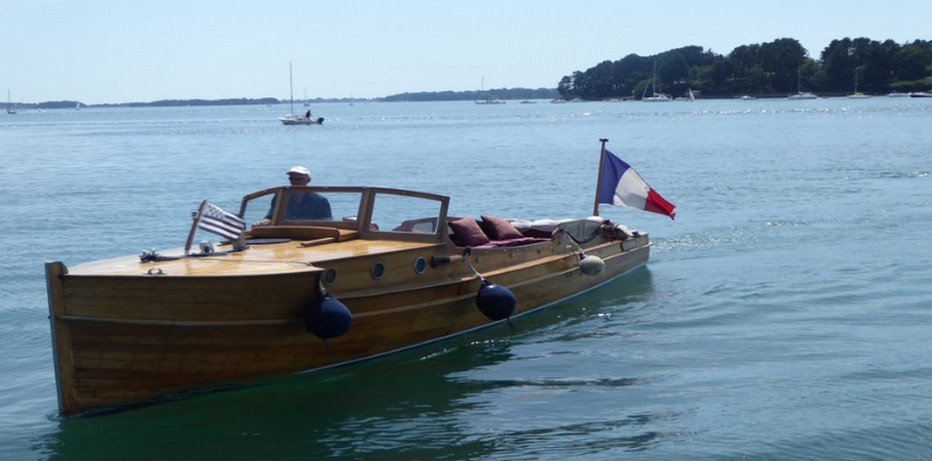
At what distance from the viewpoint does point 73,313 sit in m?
10.3

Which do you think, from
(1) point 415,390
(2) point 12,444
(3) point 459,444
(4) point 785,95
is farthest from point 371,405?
(4) point 785,95

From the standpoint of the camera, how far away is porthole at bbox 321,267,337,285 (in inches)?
452

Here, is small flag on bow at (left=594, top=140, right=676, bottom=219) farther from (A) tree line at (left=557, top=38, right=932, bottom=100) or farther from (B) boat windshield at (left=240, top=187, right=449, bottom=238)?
(A) tree line at (left=557, top=38, right=932, bottom=100)

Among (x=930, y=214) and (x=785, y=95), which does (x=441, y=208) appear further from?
(x=785, y=95)

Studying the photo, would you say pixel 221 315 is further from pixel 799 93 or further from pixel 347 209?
pixel 799 93

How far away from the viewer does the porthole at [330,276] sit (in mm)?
11477

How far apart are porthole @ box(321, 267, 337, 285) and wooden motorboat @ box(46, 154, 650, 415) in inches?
0.8

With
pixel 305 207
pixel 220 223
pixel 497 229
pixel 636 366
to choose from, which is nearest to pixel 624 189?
pixel 497 229

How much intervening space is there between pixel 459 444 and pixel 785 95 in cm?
19112

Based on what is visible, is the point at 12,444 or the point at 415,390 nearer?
the point at 12,444

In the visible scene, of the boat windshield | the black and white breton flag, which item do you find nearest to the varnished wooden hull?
the black and white breton flag

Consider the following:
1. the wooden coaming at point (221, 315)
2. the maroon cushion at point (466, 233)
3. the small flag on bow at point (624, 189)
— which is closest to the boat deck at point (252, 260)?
the wooden coaming at point (221, 315)

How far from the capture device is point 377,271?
39.9 feet

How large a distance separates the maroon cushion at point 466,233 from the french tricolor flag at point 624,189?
4.44m
